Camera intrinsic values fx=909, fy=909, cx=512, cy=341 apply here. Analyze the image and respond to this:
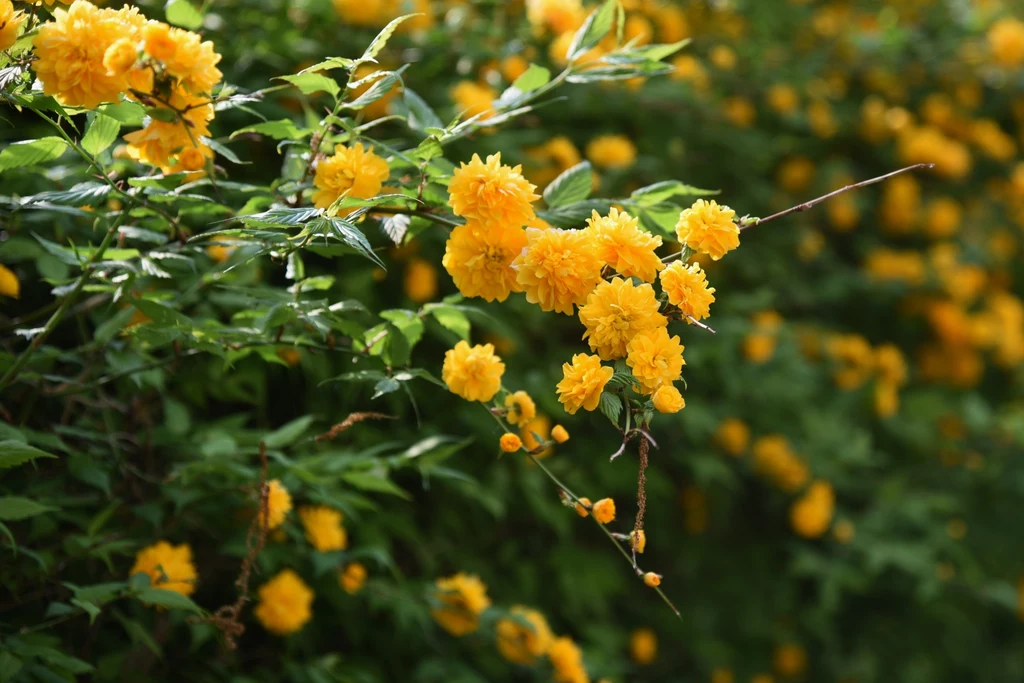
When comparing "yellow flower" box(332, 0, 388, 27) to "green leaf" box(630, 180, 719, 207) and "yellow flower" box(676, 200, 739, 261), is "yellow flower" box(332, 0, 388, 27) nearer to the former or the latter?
"green leaf" box(630, 180, 719, 207)

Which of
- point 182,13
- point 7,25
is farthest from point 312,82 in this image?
point 7,25

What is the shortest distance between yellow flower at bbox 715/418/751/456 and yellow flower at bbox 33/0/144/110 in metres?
2.19

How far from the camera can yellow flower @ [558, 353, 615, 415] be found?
1.09 metres

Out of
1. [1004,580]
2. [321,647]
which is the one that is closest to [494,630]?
[321,647]

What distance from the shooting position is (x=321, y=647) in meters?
2.08

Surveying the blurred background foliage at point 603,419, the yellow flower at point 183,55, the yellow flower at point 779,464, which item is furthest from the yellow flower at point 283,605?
the yellow flower at point 779,464

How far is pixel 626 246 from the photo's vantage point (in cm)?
113

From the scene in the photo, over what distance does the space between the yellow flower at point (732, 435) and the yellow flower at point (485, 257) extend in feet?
6.04

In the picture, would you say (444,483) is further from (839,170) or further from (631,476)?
(839,170)

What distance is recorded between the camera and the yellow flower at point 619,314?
1.08 m

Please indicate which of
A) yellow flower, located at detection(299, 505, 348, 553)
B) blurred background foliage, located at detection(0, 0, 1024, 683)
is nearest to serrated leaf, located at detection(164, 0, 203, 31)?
blurred background foliage, located at detection(0, 0, 1024, 683)

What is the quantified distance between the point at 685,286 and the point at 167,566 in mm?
975

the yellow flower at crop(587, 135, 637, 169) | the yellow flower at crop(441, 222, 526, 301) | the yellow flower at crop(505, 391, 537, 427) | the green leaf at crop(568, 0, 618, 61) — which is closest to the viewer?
the yellow flower at crop(441, 222, 526, 301)

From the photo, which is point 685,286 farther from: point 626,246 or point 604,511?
point 604,511
